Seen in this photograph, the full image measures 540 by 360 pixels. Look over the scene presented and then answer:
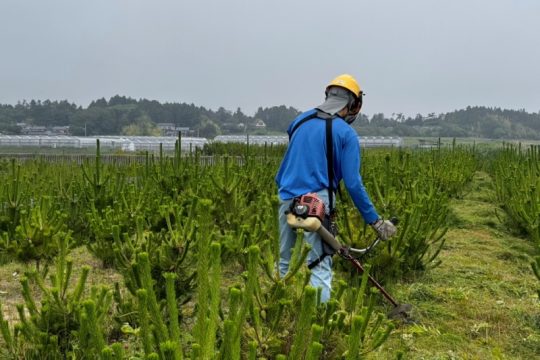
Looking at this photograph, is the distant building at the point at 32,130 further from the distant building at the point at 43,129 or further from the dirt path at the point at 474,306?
the dirt path at the point at 474,306

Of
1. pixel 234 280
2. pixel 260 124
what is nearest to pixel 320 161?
pixel 234 280

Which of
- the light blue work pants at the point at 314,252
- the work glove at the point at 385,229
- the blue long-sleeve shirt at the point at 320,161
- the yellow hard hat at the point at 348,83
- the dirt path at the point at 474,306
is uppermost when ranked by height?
the yellow hard hat at the point at 348,83

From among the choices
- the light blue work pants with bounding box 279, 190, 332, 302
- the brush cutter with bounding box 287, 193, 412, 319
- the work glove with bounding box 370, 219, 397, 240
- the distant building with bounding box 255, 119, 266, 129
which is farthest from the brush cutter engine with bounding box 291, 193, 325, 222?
the distant building with bounding box 255, 119, 266, 129

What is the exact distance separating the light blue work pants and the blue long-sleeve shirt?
12cm

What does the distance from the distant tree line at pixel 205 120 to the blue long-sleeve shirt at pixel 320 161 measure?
59.3 metres

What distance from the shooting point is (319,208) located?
3.53 meters

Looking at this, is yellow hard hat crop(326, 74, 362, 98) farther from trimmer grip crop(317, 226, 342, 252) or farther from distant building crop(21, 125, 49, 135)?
distant building crop(21, 125, 49, 135)

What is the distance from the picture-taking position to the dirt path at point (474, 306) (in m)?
3.99

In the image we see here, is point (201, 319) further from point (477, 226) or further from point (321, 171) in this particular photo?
point (477, 226)

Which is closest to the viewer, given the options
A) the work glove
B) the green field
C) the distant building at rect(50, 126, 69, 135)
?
the green field

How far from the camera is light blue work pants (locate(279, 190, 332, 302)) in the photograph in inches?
145

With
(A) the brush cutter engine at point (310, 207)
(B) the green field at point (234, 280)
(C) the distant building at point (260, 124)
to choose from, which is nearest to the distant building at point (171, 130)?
(C) the distant building at point (260, 124)

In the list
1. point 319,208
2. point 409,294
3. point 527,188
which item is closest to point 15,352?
point 319,208

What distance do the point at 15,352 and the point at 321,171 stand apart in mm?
2281
